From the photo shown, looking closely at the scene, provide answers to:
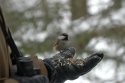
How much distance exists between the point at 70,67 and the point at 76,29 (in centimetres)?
256

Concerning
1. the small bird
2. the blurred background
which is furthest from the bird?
the blurred background

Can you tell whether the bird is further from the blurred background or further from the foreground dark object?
the blurred background

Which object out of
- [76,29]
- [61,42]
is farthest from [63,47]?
[76,29]

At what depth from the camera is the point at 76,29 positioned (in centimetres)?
380

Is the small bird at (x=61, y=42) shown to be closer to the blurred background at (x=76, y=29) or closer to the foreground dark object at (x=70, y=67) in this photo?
the foreground dark object at (x=70, y=67)

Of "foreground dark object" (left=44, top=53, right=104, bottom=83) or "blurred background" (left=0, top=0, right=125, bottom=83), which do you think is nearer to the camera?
"foreground dark object" (left=44, top=53, right=104, bottom=83)

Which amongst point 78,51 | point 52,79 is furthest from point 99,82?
point 52,79

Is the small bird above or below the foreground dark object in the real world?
above

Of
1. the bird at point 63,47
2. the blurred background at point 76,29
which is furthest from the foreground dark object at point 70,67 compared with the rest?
the blurred background at point 76,29

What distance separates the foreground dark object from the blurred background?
6.76 ft

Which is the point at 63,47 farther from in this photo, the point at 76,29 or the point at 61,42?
Answer: the point at 76,29

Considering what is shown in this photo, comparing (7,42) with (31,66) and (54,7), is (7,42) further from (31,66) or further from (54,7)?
(54,7)

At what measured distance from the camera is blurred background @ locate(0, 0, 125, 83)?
347 cm

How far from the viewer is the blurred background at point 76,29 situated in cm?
347
